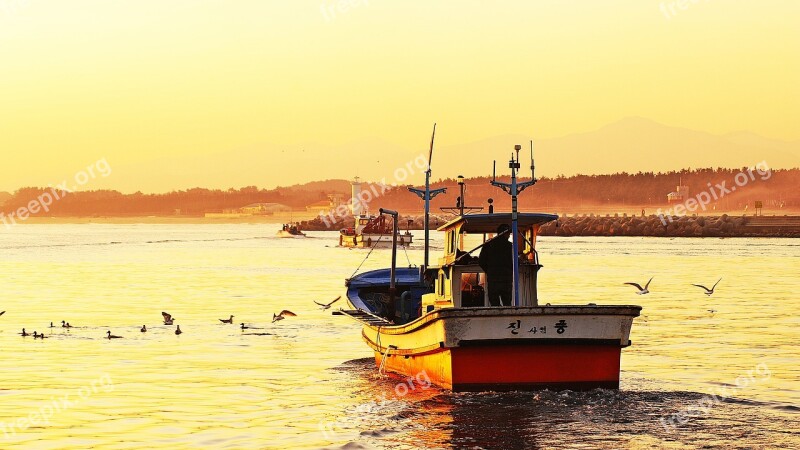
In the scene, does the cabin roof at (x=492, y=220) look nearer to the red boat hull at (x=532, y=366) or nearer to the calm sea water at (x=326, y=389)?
the red boat hull at (x=532, y=366)

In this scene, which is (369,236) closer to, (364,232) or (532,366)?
(364,232)

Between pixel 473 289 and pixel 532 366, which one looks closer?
pixel 532 366

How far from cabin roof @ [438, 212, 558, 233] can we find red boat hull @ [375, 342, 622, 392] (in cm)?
316

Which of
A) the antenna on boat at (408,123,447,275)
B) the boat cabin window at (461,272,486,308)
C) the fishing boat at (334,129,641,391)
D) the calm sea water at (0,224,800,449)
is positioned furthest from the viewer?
the antenna on boat at (408,123,447,275)

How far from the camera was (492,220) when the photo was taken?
936 inches

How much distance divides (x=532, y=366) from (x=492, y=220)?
11.8 ft

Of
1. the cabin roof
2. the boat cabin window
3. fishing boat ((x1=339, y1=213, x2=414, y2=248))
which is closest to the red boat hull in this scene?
the boat cabin window

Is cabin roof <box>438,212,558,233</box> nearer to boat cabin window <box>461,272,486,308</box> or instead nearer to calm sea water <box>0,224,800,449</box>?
boat cabin window <box>461,272,486,308</box>

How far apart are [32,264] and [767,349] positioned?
88525 millimetres

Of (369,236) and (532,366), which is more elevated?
(369,236)

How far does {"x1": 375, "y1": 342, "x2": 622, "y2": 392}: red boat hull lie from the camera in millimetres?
21672

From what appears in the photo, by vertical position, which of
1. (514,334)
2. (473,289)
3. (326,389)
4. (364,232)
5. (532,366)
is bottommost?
(326,389)

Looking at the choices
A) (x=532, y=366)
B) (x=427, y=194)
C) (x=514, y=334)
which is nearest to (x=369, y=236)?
(x=427, y=194)

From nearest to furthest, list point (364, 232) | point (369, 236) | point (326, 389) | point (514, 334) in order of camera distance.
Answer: point (514, 334) < point (326, 389) < point (369, 236) < point (364, 232)
